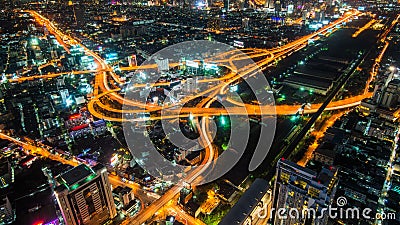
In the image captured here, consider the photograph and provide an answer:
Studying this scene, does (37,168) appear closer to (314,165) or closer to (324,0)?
(314,165)

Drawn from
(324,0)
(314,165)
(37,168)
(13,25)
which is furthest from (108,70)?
(324,0)

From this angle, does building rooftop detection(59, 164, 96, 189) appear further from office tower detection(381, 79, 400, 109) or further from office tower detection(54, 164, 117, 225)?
office tower detection(381, 79, 400, 109)
